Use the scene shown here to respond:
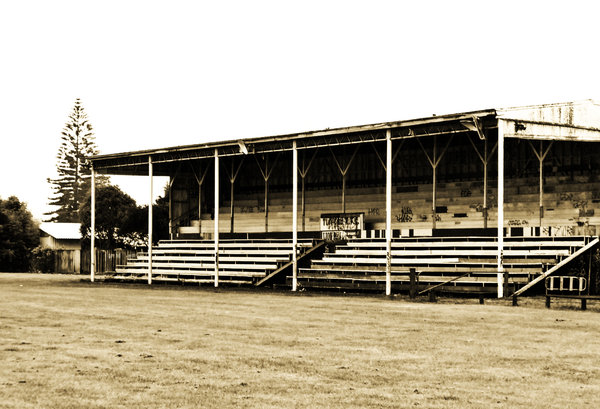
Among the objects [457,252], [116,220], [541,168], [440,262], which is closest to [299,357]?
[440,262]

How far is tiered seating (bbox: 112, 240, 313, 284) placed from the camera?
1330 inches

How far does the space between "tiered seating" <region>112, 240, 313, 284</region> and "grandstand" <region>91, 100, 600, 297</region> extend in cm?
7

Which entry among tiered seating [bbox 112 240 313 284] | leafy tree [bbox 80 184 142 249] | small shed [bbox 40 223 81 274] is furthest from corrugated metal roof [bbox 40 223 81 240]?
tiered seating [bbox 112 240 313 284]

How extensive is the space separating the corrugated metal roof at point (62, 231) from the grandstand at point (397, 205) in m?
30.5

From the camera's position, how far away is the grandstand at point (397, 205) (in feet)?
88.7

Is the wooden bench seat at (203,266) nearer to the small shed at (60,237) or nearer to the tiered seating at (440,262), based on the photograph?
the tiered seating at (440,262)

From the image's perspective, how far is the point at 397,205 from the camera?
119ft

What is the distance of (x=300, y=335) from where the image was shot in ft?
48.3

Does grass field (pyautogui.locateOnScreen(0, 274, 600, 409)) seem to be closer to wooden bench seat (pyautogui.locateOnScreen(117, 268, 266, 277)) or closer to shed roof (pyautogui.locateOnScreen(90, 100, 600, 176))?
shed roof (pyautogui.locateOnScreen(90, 100, 600, 176))

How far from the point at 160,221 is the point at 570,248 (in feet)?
110

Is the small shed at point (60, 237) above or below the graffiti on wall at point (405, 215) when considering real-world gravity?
below

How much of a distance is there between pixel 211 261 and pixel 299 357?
2429cm

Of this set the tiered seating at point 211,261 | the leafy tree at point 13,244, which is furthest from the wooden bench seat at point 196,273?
the leafy tree at point 13,244

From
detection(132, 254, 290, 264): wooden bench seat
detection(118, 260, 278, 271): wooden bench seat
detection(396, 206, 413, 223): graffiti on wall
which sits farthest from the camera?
detection(396, 206, 413, 223): graffiti on wall
